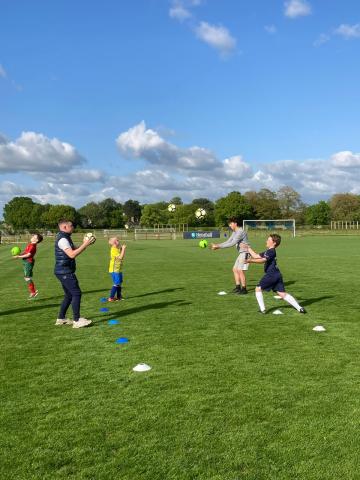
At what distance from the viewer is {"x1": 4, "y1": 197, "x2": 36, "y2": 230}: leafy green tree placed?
146 metres

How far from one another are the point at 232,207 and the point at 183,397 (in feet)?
425

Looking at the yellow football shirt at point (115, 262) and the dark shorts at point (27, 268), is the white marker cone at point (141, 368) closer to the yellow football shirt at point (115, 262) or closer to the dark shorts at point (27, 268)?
the yellow football shirt at point (115, 262)

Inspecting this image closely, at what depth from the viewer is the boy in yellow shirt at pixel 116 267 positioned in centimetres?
1220

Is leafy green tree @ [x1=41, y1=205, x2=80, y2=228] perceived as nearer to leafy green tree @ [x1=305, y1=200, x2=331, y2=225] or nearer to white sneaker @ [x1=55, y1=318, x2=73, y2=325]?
leafy green tree @ [x1=305, y1=200, x2=331, y2=225]

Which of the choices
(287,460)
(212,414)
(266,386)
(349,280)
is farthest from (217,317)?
(349,280)

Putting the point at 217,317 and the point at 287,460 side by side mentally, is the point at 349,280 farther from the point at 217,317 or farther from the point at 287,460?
the point at 287,460

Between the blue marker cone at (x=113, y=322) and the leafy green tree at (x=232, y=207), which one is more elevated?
the leafy green tree at (x=232, y=207)

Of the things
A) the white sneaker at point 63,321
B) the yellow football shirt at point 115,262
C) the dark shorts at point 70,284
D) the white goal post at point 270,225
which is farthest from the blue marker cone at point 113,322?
the white goal post at point 270,225

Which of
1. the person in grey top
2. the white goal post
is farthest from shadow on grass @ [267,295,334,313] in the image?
the white goal post

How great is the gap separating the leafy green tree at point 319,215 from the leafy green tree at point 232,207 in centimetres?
1906

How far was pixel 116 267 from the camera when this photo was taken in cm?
1220

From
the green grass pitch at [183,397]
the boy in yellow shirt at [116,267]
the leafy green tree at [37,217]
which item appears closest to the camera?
the green grass pitch at [183,397]

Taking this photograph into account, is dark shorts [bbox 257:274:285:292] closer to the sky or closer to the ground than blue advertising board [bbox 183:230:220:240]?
closer to the sky

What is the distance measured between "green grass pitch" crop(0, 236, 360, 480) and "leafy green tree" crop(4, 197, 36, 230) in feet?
473
